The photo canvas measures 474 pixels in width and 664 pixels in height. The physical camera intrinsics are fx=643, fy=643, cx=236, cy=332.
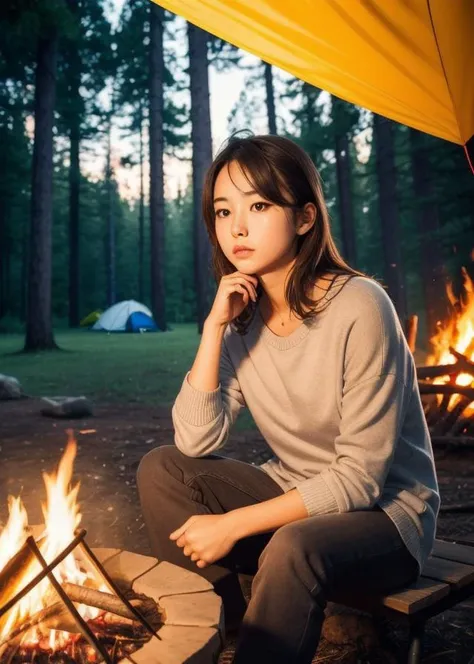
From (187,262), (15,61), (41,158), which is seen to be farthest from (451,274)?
(187,262)

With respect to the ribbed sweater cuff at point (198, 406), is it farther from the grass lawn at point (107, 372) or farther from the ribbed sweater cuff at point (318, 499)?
the grass lawn at point (107, 372)

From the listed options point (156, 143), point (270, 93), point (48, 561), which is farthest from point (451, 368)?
point (270, 93)

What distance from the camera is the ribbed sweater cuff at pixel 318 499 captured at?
193 centimetres

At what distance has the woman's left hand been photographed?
6.43 ft

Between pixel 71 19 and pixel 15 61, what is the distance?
7.92m

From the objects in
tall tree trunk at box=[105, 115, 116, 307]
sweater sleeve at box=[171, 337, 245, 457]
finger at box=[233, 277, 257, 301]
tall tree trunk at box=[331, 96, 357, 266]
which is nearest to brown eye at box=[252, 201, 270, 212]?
finger at box=[233, 277, 257, 301]

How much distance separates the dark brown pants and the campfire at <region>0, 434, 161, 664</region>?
1.04ft

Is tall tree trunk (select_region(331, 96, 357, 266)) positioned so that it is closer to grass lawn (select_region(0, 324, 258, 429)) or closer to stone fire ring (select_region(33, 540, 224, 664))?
grass lawn (select_region(0, 324, 258, 429))

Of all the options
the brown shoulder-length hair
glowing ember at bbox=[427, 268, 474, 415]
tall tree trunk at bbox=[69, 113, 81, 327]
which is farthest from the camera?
Result: tall tree trunk at bbox=[69, 113, 81, 327]

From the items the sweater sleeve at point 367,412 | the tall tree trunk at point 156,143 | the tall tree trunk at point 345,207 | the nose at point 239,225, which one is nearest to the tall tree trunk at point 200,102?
the tall tree trunk at point 156,143

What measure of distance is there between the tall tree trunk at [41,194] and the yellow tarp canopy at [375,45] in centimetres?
1278

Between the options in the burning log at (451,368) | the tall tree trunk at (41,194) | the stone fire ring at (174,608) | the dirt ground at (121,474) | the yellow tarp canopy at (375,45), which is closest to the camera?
the stone fire ring at (174,608)

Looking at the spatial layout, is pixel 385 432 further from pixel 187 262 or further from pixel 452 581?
pixel 187 262

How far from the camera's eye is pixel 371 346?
6.66ft
